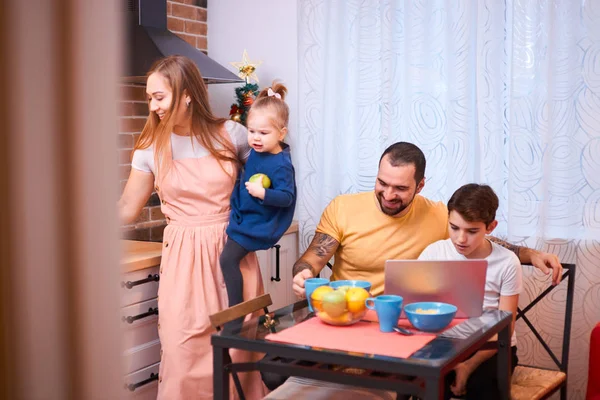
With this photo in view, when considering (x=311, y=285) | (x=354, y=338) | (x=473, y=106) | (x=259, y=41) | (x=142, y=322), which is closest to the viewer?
(x=354, y=338)

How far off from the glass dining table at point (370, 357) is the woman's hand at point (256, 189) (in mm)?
450

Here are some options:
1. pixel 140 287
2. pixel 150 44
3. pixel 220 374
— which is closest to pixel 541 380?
pixel 220 374

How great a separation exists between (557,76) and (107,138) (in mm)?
→ 2750

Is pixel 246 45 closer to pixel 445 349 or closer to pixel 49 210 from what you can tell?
pixel 445 349

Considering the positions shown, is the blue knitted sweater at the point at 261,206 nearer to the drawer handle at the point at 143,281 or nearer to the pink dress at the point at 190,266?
the pink dress at the point at 190,266

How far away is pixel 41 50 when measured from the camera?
376 millimetres

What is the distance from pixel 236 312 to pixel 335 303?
1.37ft

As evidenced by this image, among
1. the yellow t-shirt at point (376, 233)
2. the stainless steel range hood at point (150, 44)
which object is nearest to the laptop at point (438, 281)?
the yellow t-shirt at point (376, 233)

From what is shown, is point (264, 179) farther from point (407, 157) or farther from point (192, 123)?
point (407, 157)

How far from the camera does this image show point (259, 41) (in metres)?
3.62

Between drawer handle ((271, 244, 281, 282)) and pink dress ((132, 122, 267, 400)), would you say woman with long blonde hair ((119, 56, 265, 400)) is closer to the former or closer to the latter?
pink dress ((132, 122, 267, 400))

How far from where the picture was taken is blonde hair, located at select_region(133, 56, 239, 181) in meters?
2.40

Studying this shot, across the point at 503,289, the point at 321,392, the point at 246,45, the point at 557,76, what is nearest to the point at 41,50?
the point at 321,392

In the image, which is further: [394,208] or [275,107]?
[394,208]
